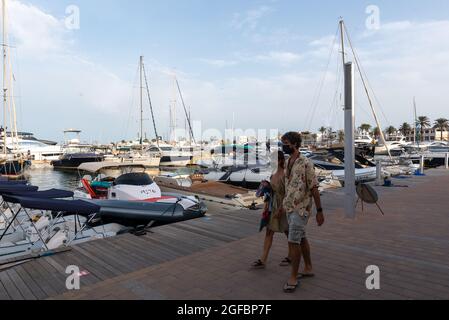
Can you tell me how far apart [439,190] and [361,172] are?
486cm

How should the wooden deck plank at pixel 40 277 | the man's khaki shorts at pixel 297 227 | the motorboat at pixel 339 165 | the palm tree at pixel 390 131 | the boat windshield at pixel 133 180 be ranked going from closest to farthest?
1. the man's khaki shorts at pixel 297 227
2. the wooden deck plank at pixel 40 277
3. the boat windshield at pixel 133 180
4. the motorboat at pixel 339 165
5. the palm tree at pixel 390 131

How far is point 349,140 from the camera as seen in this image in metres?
7.29

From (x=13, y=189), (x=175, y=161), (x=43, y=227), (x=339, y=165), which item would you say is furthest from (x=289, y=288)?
(x=175, y=161)

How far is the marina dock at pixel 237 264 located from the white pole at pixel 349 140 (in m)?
0.40

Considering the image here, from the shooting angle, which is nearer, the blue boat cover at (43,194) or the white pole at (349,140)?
the blue boat cover at (43,194)

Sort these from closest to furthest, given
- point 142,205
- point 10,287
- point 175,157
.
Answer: point 10,287
point 142,205
point 175,157

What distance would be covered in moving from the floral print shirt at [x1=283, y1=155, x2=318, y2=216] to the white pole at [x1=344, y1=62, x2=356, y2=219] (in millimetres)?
4110

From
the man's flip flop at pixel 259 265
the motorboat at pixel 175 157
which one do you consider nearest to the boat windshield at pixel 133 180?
the man's flip flop at pixel 259 265

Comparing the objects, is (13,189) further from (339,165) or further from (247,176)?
(339,165)

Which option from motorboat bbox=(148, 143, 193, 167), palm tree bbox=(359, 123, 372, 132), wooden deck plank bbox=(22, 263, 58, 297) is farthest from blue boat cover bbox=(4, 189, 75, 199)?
palm tree bbox=(359, 123, 372, 132)

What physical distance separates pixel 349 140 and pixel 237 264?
4.27 meters

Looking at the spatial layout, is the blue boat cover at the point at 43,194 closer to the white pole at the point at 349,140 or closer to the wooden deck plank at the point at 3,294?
the wooden deck plank at the point at 3,294

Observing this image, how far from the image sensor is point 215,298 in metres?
3.51

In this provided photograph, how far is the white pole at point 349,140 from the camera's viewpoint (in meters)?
7.15
